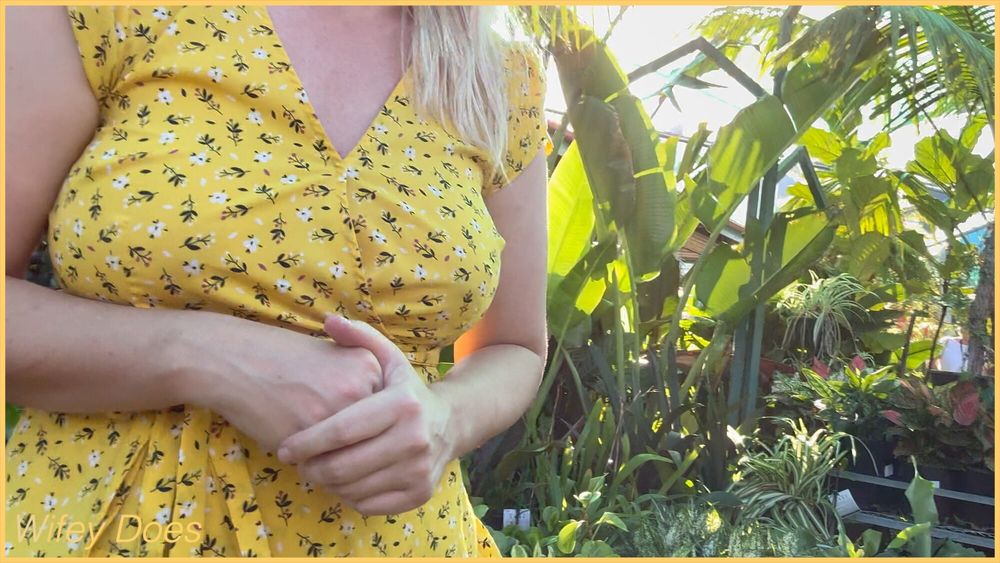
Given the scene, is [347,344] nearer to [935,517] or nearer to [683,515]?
[683,515]

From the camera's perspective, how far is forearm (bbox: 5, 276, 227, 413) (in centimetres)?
49

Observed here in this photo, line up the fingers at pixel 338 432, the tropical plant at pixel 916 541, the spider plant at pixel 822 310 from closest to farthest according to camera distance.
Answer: the fingers at pixel 338 432
the tropical plant at pixel 916 541
the spider plant at pixel 822 310

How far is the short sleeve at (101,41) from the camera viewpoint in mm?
521

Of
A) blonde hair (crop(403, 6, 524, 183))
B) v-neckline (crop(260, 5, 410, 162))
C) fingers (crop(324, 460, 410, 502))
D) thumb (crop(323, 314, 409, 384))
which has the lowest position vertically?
fingers (crop(324, 460, 410, 502))

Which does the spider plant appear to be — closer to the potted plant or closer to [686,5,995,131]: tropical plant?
the potted plant

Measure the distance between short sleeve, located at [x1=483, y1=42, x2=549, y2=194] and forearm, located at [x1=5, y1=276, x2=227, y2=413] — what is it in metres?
0.33

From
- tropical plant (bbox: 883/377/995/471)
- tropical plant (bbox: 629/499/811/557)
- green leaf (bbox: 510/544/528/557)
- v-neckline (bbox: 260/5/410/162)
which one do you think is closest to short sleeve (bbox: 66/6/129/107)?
v-neckline (bbox: 260/5/410/162)

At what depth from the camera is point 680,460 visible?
8.00 feet

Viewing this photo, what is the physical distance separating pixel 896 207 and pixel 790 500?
4.06ft

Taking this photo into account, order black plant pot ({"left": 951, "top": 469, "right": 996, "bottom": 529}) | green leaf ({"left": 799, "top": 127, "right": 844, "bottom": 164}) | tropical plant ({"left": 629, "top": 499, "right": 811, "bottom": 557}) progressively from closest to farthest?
tropical plant ({"left": 629, "top": 499, "right": 811, "bottom": 557})
black plant pot ({"left": 951, "top": 469, "right": 996, "bottom": 529})
green leaf ({"left": 799, "top": 127, "right": 844, "bottom": 164})

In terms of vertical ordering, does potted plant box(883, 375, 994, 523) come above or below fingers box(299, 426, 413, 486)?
below

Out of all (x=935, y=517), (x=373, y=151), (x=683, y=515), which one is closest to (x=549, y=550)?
(x=683, y=515)

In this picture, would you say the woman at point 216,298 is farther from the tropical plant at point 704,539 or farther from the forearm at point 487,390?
the tropical plant at point 704,539

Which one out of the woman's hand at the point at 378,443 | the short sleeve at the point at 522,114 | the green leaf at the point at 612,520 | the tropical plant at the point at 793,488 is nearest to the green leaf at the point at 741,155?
the tropical plant at the point at 793,488
